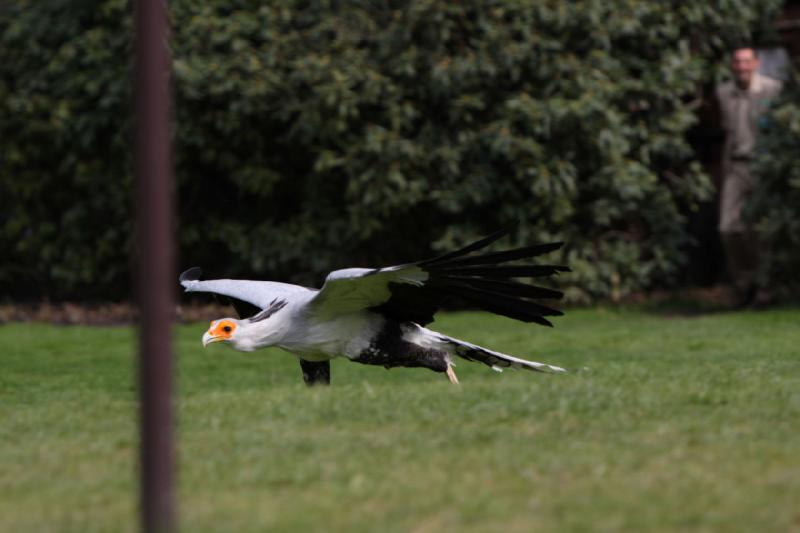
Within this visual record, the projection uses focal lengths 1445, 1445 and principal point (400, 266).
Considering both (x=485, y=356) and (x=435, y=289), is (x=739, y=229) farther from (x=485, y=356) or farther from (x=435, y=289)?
(x=435, y=289)

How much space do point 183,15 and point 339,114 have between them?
2.17 metres

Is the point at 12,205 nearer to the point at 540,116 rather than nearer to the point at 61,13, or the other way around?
the point at 61,13

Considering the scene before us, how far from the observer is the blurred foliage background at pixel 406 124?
13.2 metres

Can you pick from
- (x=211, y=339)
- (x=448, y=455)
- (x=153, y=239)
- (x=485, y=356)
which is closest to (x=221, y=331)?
(x=211, y=339)

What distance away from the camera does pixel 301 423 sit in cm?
557

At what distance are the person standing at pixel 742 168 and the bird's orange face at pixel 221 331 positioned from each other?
766 centimetres

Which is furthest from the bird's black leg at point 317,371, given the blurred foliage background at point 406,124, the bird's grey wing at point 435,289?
the blurred foliage background at point 406,124

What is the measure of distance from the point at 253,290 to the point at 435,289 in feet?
4.01

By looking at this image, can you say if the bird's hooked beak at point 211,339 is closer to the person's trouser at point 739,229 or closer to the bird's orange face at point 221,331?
the bird's orange face at point 221,331

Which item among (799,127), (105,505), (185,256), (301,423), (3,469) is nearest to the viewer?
(105,505)

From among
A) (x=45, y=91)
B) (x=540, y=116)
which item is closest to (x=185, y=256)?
(x=45, y=91)

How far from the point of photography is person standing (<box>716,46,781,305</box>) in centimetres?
1367

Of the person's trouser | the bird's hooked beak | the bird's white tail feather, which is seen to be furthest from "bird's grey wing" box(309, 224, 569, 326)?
the person's trouser

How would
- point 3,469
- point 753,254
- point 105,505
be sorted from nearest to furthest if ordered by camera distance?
point 105,505
point 3,469
point 753,254
